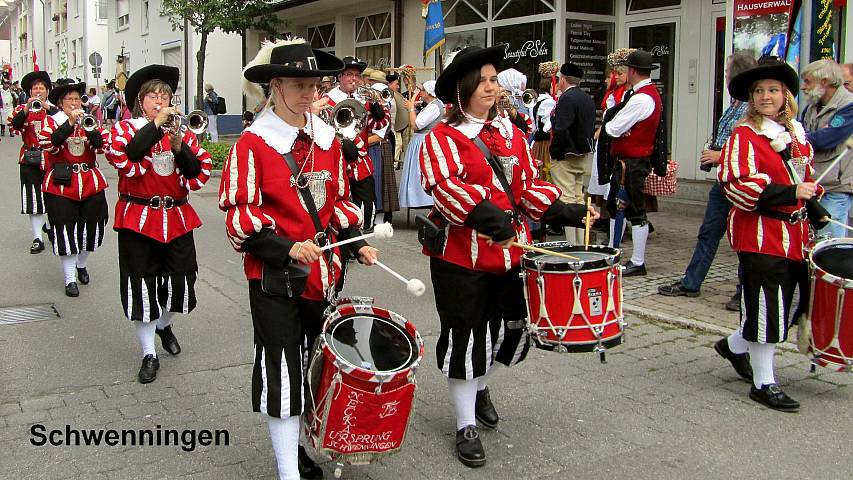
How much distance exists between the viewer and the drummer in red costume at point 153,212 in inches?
210

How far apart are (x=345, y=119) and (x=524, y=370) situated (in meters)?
2.79

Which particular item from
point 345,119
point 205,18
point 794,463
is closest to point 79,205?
point 345,119

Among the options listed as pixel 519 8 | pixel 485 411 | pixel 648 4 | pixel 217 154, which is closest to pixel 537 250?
pixel 485 411

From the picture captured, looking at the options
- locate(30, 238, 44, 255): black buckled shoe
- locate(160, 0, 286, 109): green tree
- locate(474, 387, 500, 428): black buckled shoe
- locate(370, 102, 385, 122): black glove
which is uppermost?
locate(160, 0, 286, 109): green tree

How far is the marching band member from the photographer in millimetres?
9094

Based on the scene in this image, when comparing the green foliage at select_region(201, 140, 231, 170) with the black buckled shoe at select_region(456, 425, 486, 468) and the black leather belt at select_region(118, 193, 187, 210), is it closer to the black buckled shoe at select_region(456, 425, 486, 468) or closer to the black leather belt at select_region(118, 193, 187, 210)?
the black leather belt at select_region(118, 193, 187, 210)

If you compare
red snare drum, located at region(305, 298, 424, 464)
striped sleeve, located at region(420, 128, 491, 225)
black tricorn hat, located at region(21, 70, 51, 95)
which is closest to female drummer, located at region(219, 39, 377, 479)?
red snare drum, located at region(305, 298, 424, 464)

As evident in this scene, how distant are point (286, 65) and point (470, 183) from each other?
102cm

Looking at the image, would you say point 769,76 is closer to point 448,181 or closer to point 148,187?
point 448,181

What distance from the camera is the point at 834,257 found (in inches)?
180

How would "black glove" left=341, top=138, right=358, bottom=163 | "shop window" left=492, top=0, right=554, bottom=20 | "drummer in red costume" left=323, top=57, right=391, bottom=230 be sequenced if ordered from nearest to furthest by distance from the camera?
"black glove" left=341, top=138, right=358, bottom=163
"drummer in red costume" left=323, top=57, right=391, bottom=230
"shop window" left=492, top=0, right=554, bottom=20

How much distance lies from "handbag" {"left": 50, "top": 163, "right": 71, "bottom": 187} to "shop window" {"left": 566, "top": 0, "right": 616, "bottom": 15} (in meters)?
9.97

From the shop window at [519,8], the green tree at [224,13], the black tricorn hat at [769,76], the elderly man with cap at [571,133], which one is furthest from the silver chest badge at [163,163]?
the green tree at [224,13]

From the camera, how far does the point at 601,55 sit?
15.0 metres
